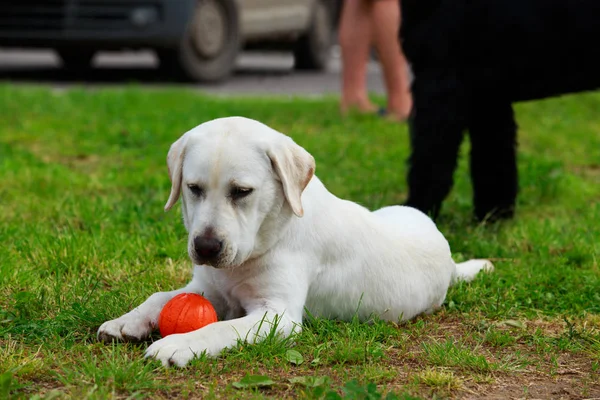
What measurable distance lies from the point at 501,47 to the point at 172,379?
8.35 ft

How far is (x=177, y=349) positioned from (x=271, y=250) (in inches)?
21.3

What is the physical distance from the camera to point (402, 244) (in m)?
3.72

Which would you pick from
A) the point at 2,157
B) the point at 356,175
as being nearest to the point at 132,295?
the point at 356,175

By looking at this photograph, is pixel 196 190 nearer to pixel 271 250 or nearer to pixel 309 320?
pixel 271 250

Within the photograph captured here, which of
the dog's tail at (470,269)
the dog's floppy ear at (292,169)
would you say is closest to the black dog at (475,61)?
the dog's tail at (470,269)

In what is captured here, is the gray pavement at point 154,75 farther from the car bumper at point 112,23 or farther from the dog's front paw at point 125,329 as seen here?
the dog's front paw at point 125,329

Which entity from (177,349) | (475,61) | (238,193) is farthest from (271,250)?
(475,61)

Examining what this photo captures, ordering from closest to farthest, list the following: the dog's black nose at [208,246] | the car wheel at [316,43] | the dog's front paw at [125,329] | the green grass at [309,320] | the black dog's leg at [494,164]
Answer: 1. the green grass at [309,320]
2. the dog's black nose at [208,246]
3. the dog's front paw at [125,329]
4. the black dog's leg at [494,164]
5. the car wheel at [316,43]

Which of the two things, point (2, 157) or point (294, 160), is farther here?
point (2, 157)

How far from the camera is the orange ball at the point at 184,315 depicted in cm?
325

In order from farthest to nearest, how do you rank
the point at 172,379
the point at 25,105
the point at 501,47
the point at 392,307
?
1. the point at 25,105
2. the point at 501,47
3. the point at 392,307
4. the point at 172,379

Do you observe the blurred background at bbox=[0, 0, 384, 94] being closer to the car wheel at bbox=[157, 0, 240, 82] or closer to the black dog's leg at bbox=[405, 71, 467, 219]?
the car wheel at bbox=[157, 0, 240, 82]

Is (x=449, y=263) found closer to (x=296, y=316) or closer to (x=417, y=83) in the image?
(x=296, y=316)

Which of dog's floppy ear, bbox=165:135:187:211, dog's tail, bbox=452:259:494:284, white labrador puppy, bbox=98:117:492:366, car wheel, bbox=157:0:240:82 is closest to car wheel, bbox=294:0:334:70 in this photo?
car wheel, bbox=157:0:240:82
